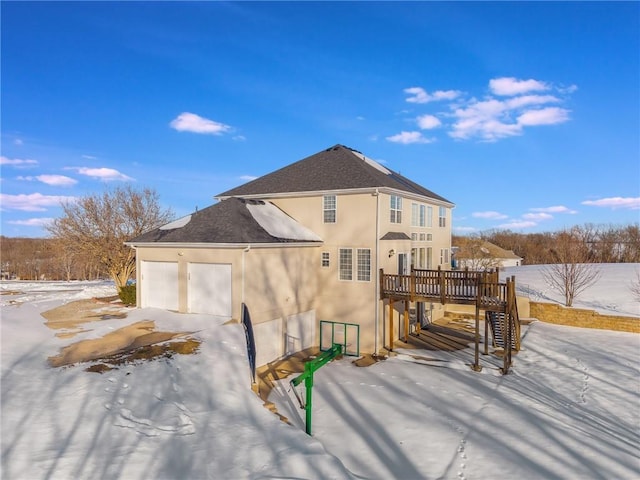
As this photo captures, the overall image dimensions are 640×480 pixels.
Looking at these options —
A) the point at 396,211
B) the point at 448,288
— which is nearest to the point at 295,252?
the point at 396,211

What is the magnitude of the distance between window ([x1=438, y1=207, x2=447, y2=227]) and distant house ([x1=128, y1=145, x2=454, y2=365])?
2.74 m

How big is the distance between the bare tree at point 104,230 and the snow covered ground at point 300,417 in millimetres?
10973

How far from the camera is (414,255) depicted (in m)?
20.8

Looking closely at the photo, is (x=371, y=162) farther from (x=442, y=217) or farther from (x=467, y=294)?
(x=467, y=294)

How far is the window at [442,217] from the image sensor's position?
24.2 metres

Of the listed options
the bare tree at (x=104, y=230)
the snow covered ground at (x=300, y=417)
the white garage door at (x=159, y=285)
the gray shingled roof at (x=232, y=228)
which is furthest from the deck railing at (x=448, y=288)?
the bare tree at (x=104, y=230)

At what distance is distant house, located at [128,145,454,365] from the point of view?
14.7m

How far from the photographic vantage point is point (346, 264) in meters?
18.2

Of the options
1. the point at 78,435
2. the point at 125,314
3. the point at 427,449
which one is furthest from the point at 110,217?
the point at 427,449

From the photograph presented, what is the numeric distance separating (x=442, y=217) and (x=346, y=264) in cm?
956

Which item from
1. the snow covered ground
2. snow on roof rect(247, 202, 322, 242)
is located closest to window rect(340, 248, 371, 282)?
snow on roof rect(247, 202, 322, 242)

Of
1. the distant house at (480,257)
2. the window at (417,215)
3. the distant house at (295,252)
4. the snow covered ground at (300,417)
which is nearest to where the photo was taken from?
the snow covered ground at (300,417)

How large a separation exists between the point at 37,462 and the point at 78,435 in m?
0.78

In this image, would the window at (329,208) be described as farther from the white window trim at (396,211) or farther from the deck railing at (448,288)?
the deck railing at (448,288)
